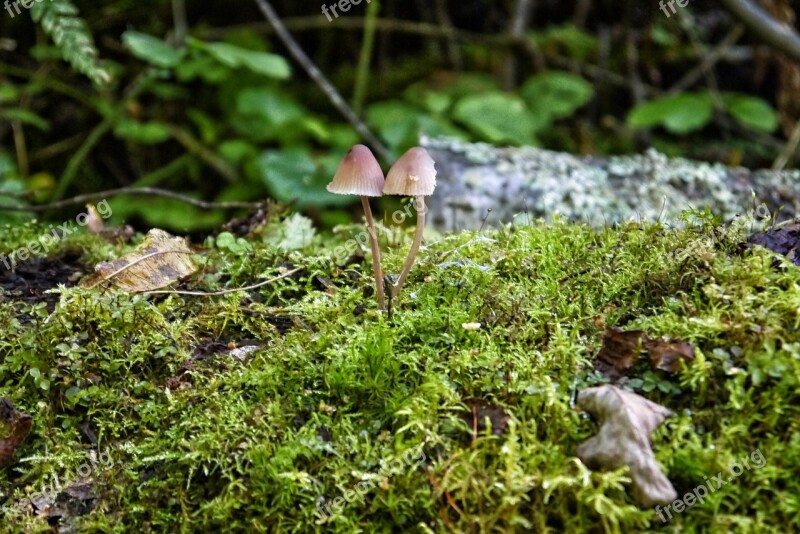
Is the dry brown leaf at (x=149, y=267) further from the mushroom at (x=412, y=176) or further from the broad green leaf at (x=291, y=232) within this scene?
the mushroom at (x=412, y=176)

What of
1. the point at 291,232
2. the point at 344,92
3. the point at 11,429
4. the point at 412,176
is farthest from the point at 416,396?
the point at 344,92

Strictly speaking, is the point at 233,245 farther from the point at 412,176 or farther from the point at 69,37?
the point at 69,37

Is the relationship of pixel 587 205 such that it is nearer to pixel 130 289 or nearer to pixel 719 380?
pixel 719 380

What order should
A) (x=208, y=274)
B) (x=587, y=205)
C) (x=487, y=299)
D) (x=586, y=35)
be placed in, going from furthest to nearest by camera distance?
(x=586, y=35) → (x=587, y=205) → (x=208, y=274) → (x=487, y=299)

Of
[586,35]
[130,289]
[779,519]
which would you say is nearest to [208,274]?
[130,289]

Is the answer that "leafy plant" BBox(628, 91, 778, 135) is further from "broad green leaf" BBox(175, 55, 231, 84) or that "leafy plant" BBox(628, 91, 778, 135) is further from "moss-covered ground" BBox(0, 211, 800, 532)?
"moss-covered ground" BBox(0, 211, 800, 532)

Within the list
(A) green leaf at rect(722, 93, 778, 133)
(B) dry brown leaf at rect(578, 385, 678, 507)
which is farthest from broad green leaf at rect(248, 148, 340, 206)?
(B) dry brown leaf at rect(578, 385, 678, 507)
